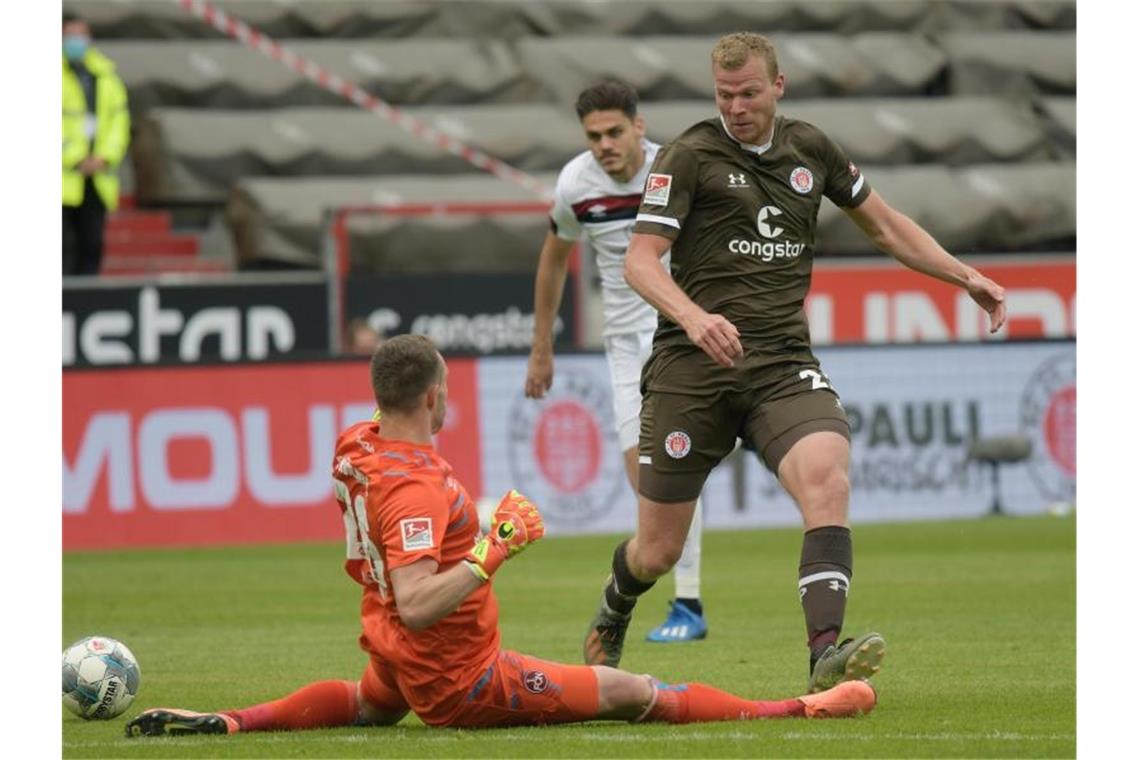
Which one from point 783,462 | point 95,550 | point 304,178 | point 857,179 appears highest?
point 304,178

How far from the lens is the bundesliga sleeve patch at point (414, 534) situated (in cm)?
656

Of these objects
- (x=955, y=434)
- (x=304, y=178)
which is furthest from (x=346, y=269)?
(x=955, y=434)

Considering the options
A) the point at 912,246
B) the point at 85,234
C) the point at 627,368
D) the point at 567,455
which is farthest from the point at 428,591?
the point at 85,234

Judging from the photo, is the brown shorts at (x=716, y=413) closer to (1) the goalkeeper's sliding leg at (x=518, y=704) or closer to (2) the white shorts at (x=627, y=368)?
(1) the goalkeeper's sliding leg at (x=518, y=704)

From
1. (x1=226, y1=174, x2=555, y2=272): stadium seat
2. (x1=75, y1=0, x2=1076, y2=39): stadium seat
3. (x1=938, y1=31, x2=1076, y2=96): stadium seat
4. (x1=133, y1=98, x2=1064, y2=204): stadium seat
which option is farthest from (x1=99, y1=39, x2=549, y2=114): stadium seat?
(x1=938, y1=31, x2=1076, y2=96): stadium seat

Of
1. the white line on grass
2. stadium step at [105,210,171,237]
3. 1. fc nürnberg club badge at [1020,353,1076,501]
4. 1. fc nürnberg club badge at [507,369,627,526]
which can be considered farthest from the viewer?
stadium step at [105,210,171,237]

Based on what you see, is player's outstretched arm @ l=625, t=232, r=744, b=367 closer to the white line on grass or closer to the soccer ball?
the white line on grass

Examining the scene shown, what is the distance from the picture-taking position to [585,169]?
10.4 m

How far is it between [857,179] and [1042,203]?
665 inches

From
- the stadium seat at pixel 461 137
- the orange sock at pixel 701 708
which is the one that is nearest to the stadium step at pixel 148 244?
the stadium seat at pixel 461 137

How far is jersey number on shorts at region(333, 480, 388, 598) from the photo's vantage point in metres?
6.78

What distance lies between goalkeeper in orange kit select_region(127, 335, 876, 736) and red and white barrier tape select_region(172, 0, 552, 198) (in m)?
16.3

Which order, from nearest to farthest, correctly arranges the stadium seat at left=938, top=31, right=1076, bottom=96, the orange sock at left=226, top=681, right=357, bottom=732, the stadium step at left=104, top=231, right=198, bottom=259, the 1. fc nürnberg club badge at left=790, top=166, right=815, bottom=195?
1. the orange sock at left=226, top=681, right=357, bottom=732
2. the 1. fc nürnberg club badge at left=790, top=166, right=815, bottom=195
3. the stadium step at left=104, top=231, right=198, bottom=259
4. the stadium seat at left=938, top=31, right=1076, bottom=96

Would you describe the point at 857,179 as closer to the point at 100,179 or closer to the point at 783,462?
the point at 783,462
